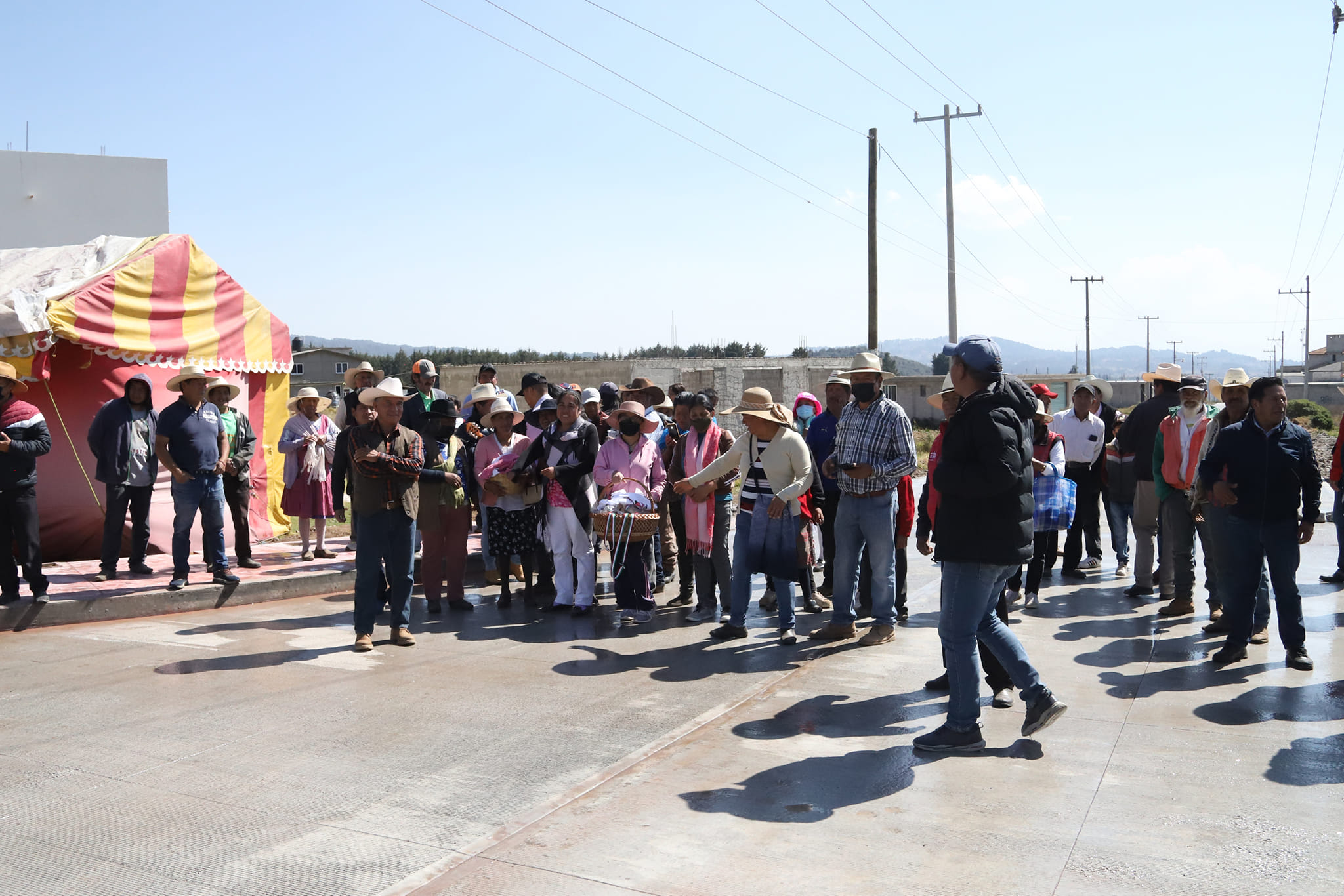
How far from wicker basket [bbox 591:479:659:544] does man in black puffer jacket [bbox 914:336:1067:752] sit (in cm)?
362

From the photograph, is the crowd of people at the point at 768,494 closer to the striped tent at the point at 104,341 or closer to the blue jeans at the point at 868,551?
the blue jeans at the point at 868,551

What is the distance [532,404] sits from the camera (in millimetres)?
10695

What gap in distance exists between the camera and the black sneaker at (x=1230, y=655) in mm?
7070

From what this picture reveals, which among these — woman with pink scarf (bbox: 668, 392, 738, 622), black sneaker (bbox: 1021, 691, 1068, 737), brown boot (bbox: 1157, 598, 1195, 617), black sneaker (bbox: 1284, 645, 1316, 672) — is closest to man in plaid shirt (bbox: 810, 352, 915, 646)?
woman with pink scarf (bbox: 668, 392, 738, 622)

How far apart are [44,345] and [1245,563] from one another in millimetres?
10966

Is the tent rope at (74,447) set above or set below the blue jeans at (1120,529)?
above

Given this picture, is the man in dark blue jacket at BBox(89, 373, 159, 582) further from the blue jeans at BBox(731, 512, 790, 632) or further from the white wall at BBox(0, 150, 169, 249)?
the white wall at BBox(0, 150, 169, 249)

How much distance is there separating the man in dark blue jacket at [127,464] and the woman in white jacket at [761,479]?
18.6 ft

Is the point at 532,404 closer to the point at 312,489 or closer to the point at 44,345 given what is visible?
the point at 312,489

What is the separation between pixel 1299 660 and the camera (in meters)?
6.97

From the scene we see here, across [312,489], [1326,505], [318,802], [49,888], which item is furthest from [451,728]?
[1326,505]

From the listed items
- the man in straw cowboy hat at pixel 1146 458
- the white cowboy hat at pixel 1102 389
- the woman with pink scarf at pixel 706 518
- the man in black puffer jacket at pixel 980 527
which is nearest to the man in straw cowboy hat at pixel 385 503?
the woman with pink scarf at pixel 706 518

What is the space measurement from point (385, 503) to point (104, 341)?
547cm

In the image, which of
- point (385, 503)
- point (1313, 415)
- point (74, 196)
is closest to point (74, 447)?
point (385, 503)
